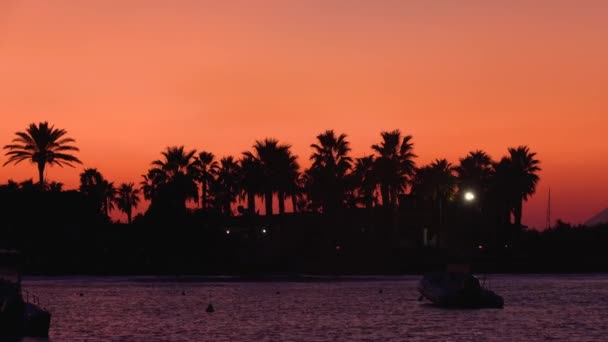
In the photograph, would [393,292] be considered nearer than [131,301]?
No

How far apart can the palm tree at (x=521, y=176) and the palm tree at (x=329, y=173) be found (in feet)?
82.8

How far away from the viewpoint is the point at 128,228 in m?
166

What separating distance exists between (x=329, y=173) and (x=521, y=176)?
29.7m

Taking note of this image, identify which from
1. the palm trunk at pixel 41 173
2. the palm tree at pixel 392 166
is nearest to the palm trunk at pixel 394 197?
the palm tree at pixel 392 166

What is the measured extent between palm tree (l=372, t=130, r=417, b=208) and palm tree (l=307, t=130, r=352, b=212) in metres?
5.21

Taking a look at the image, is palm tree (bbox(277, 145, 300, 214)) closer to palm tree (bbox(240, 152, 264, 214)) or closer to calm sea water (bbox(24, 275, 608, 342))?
palm tree (bbox(240, 152, 264, 214))

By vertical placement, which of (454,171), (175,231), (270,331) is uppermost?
Answer: (454,171)

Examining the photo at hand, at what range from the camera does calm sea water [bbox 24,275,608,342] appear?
69.8 metres

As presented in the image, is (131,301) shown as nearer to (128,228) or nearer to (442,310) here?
(442,310)

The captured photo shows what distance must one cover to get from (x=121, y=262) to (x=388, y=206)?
128 feet

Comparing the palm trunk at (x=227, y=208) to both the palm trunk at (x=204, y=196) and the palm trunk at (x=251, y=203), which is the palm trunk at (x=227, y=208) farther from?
the palm trunk at (x=251, y=203)

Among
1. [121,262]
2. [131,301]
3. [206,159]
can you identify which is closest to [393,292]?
[131,301]

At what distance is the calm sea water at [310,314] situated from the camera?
2748 inches

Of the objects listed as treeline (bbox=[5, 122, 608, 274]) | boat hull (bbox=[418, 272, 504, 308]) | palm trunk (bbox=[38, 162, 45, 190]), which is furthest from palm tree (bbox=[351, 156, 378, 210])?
boat hull (bbox=[418, 272, 504, 308])
